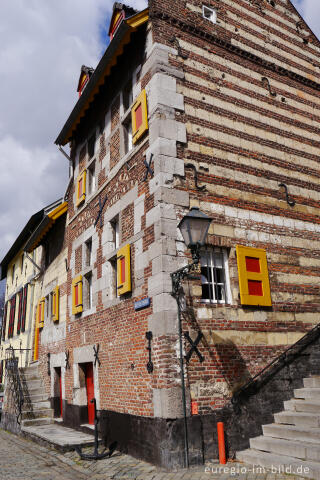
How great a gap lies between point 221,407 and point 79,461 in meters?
2.91

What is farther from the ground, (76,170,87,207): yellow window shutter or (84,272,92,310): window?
(76,170,87,207): yellow window shutter

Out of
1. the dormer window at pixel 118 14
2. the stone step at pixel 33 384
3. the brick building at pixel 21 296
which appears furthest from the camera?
the brick building at pixel 21 296

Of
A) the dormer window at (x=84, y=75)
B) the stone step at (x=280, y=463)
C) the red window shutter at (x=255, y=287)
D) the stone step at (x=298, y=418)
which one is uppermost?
the dormer window at (x=84, y=75)

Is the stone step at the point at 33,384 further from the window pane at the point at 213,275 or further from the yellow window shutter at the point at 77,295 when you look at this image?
the window pane at the point at 213,275

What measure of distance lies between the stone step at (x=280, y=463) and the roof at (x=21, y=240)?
14011 millimetres

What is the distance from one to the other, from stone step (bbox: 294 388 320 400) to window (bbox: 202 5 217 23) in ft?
27.8

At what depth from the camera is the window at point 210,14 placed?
970 cm

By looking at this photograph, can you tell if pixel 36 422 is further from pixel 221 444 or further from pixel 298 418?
pixel 298 418

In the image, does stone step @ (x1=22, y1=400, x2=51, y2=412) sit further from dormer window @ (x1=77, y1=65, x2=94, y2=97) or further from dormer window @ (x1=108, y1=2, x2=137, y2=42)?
dormer window @ (x1=108, y1=2, x2=137, y2=42)

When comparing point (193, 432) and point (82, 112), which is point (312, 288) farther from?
point (82, 112)

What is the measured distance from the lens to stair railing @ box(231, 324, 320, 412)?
6.98 metres

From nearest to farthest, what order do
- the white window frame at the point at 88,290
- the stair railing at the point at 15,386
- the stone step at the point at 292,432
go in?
the stone step at the point at 292,432
the white window frame at the point at 88,290
the stair railing at the point at 15,386

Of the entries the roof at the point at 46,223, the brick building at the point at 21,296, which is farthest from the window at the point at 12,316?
the roof at the point at 46,223

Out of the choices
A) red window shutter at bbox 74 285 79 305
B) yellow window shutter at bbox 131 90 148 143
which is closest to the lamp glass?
yellow window shutter at bbox 131 90 148 143
